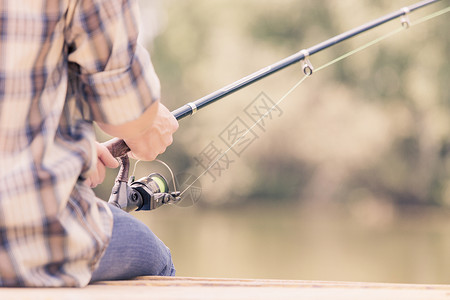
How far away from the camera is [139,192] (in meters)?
1.32

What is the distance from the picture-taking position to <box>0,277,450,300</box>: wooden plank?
2.54 ft

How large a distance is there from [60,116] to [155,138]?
203 mm

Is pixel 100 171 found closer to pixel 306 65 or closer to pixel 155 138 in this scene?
pixel 155 138

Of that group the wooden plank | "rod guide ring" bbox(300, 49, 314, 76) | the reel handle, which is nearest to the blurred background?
"rod guide ring" bbox(300, 49, 314, 76)

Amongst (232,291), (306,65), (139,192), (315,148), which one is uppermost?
(306,65)

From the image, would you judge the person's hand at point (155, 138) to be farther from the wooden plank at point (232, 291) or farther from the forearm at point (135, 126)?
the wooden plank at point (232, 291)

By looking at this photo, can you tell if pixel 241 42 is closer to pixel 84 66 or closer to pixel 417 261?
pixel 417 261

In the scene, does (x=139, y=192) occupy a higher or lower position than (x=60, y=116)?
lower

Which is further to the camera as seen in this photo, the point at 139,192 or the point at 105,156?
the point at 139,192

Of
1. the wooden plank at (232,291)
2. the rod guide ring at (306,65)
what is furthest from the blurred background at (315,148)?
the wooden plank at (232,291)

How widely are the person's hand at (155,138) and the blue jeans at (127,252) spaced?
0.35 ft

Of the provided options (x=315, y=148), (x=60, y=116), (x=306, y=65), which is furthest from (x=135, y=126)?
(x=315, y=148)

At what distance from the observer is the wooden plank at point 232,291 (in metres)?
0.77

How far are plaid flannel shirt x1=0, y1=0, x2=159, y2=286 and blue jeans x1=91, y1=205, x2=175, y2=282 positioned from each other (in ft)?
0.22
